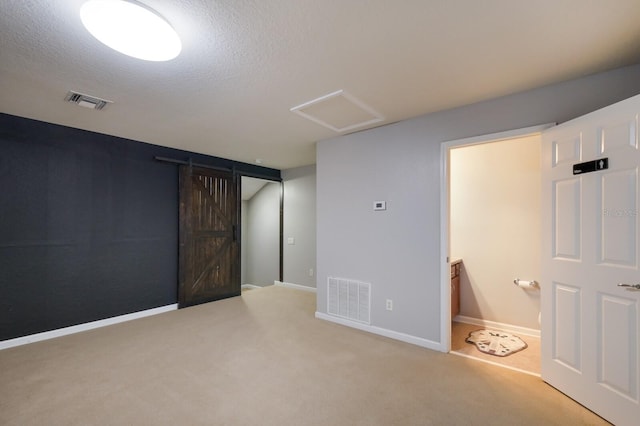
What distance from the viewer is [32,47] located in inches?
71.7

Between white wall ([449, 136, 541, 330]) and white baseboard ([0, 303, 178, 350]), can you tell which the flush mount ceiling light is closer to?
white wall ([449, 136, 541, 330])

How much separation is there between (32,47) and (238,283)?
4.16 meters

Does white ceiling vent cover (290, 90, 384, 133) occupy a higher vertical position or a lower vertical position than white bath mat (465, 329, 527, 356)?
higher

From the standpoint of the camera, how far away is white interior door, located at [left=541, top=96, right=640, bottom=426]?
1.77m

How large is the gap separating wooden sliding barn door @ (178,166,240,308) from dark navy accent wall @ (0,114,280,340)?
0.55 ft

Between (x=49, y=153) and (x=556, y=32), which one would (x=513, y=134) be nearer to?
(x=556, y=32)

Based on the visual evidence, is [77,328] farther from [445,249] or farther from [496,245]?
[496,245]

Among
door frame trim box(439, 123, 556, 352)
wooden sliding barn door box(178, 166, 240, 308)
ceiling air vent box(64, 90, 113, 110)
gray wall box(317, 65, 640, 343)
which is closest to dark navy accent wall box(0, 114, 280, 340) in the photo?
wooden sliding barn door box(178, 166, 240, 308)

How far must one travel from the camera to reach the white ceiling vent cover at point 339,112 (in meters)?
2.64

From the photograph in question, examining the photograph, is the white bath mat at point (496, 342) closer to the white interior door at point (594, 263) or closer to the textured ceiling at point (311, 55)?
the white interior door at point (594, 263)

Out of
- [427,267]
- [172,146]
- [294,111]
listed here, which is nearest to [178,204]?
[172,146]

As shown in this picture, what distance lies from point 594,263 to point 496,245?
1.77 m

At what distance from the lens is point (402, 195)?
10.5ft

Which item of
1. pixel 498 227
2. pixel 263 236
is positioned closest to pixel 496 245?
pixel 498 227
